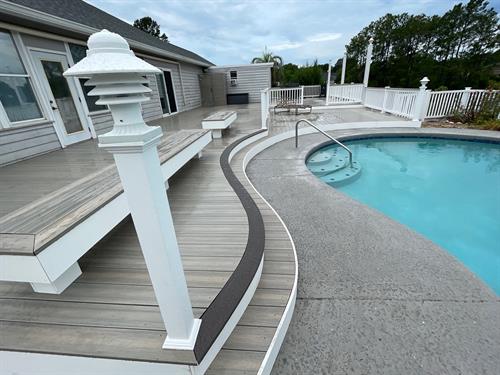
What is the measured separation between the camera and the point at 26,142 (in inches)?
143

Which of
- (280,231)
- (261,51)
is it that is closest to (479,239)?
(280,231)

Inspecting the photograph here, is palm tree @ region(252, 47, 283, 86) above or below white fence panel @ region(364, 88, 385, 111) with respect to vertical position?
above

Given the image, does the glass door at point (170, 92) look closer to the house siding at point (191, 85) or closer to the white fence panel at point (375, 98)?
the house siding at point (191, 85)

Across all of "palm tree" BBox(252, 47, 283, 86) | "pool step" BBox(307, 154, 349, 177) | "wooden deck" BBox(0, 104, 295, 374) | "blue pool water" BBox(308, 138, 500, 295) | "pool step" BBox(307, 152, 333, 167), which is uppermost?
"palm tree" BBox(252, 47, 283, 86)

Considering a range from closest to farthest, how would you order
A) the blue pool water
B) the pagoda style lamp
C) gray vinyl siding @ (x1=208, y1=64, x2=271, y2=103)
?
1. the pagoda style lamp
2. the blue pool water
3. gray vinyl siding @ (x1=208, y1=64, x2=271, y2=103)

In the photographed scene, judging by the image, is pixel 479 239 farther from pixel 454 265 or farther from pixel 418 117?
pixel 418 117

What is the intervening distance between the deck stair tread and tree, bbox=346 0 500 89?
28953 millimetres

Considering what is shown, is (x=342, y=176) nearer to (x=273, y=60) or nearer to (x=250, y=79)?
(x=250, y=79)

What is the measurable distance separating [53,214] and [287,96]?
11.8 meters

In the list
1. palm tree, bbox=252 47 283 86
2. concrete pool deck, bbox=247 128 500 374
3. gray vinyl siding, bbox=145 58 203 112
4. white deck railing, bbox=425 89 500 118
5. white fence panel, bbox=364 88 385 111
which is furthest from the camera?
palm tree, bbox=252 47 283 86

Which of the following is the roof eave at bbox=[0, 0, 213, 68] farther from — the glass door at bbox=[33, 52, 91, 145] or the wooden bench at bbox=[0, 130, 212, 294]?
the wooden bench at bbox=[0, 130, 212, 294]

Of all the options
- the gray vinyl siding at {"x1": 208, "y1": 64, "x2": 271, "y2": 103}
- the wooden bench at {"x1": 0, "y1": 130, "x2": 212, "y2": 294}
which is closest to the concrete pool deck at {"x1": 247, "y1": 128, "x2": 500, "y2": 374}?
the wooden bench at {"x1": 0, "y1": 130, "x2": 212, "y2": 294}

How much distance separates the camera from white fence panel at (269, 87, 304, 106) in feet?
37.2

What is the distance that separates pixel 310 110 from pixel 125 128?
10743mm
